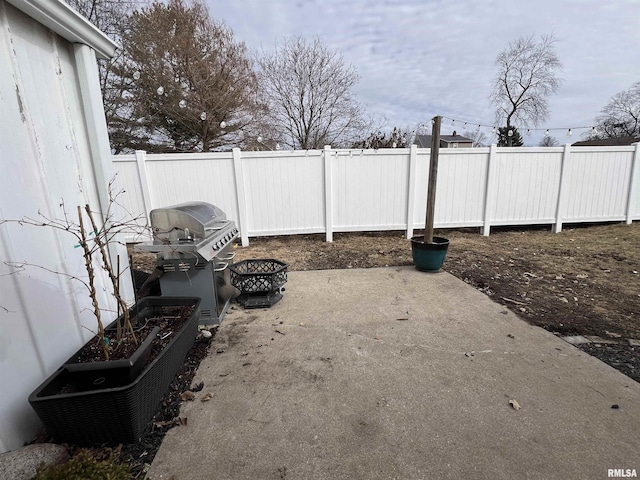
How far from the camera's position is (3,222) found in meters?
1.48

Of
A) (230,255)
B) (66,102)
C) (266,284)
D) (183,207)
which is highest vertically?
(66,102)

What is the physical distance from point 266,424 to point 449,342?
5.40 ft

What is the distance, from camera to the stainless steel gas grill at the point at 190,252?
2.54 m

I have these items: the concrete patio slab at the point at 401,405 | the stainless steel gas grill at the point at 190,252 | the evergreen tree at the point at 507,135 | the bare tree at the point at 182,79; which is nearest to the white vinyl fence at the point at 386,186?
the stainless steel gas grill at the point at 190,252

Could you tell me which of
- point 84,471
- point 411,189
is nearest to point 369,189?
point 411,189

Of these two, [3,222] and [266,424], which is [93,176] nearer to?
[3,222]

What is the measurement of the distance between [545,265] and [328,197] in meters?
3.72

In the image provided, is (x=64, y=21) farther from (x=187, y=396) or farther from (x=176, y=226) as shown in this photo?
(x=187, y=396)

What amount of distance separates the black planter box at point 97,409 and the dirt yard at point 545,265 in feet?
10.3

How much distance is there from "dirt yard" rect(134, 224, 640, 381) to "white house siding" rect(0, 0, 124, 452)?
3.00 meters

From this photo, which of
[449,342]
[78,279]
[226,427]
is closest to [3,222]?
[78,279]

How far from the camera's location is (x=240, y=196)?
18.3 feet

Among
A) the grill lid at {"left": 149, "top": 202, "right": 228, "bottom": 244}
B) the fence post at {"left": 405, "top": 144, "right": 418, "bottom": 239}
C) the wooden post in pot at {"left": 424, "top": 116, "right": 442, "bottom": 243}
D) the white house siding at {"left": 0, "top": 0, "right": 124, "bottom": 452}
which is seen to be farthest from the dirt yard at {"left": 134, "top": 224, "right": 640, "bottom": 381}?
the white house siding at {"left": 0, "top": 0, "right": 124, "bottom": 452}

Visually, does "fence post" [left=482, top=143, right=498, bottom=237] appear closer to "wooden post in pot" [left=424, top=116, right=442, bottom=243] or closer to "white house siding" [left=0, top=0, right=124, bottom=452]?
"wooden post in pot" [left=424, top=116, right=442, bottom=243]
